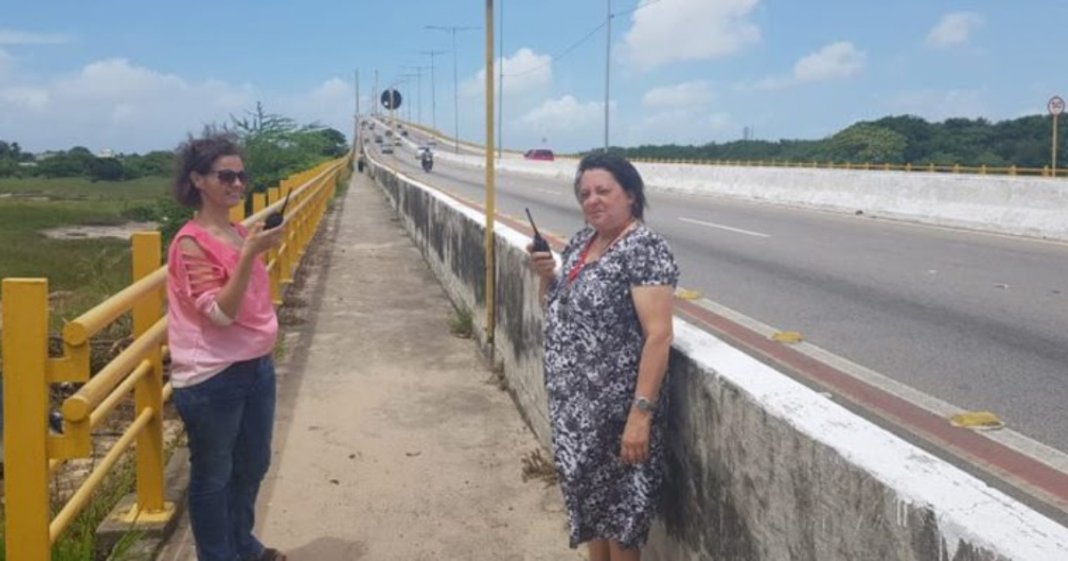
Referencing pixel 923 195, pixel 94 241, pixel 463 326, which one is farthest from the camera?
pixel 94 241

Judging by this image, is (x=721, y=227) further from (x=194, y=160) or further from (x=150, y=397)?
(x=194, y=160)

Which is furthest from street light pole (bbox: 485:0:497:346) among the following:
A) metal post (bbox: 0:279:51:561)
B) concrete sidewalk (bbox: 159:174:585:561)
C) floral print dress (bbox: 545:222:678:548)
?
metal post (bbox: 0:279:51:561)

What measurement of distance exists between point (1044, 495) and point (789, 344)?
3.04 meters

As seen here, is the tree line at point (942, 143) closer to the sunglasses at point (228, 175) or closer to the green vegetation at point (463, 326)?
the green vegetation at point (463, 326)

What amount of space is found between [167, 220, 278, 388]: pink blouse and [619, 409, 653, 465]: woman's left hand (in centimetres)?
132

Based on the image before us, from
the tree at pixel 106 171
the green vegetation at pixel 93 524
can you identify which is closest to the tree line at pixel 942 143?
the green vegetation at pixel 93 524

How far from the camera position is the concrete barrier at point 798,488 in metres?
1.78

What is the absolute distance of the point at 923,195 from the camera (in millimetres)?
17891

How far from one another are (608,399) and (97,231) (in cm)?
3230

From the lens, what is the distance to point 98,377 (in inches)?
124

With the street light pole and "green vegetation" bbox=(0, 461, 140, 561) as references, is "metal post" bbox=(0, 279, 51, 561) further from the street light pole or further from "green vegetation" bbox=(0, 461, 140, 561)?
the street light pole

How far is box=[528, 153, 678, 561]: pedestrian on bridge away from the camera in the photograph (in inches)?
116

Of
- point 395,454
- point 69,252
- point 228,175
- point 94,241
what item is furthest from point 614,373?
point 94,241

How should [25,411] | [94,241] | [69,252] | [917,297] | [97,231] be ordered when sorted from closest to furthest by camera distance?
[25,411] → [917,297] → [69,252] → [94,241] → [97,231]
